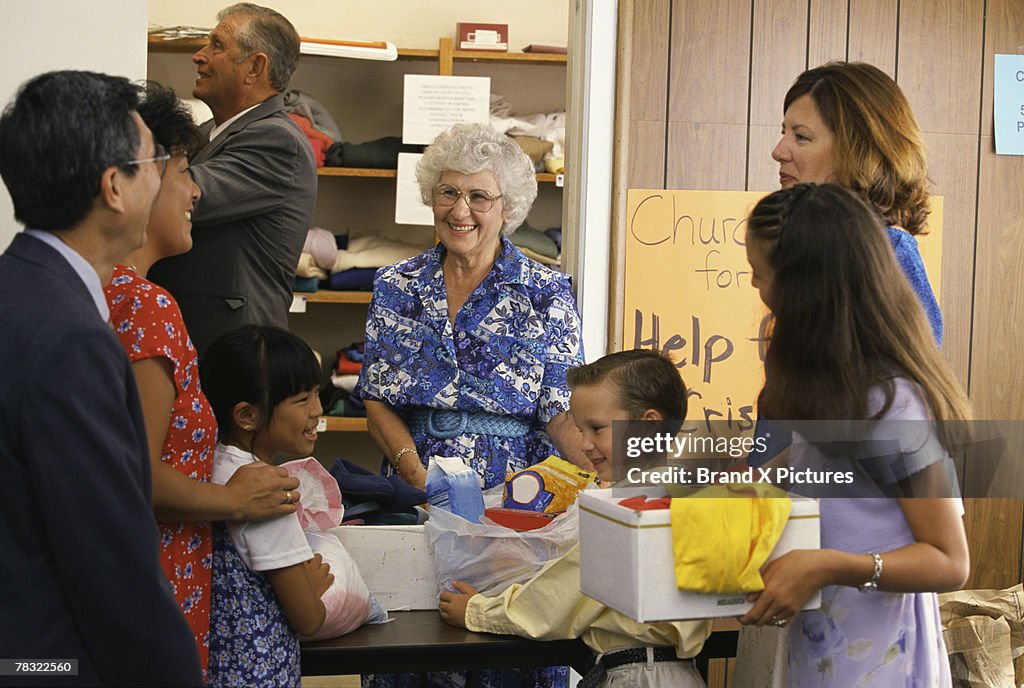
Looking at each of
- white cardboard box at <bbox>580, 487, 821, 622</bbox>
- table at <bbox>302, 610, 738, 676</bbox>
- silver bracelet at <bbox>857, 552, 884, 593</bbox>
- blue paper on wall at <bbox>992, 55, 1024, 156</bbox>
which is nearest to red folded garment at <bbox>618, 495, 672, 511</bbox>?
white cardboard box at <bbox>580, 487, 821, 622</bbox>

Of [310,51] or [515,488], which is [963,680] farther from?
[310,51]

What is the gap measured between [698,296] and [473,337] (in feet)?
2.26

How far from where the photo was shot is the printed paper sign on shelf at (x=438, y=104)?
158 inches

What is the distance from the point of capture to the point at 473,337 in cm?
228

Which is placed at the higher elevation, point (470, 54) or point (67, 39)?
point (470, 54)

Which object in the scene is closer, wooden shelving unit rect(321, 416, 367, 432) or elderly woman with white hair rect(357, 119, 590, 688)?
elderly woman with white hair rect(357, 119, 590, 688)

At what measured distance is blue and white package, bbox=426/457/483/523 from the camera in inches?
71.7

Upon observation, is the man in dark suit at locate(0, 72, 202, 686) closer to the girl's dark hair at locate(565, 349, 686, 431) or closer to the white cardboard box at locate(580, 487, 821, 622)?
the white cardboard box at locate(580, 487, 821, 622)

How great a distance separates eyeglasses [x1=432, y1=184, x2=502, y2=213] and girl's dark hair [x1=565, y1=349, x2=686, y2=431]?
63 centimetres

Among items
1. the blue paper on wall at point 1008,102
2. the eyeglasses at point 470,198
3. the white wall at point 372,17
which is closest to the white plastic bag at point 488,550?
the eyeglasses at point 470,198

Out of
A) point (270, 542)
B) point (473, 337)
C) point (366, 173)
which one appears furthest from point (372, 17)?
point (270, 542)

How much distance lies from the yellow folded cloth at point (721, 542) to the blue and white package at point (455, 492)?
0.58 metres

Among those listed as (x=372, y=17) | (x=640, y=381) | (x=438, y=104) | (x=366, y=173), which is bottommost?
(x=640, y=381)

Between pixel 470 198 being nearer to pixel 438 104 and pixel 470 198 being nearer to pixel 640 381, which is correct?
pixel 640 381
